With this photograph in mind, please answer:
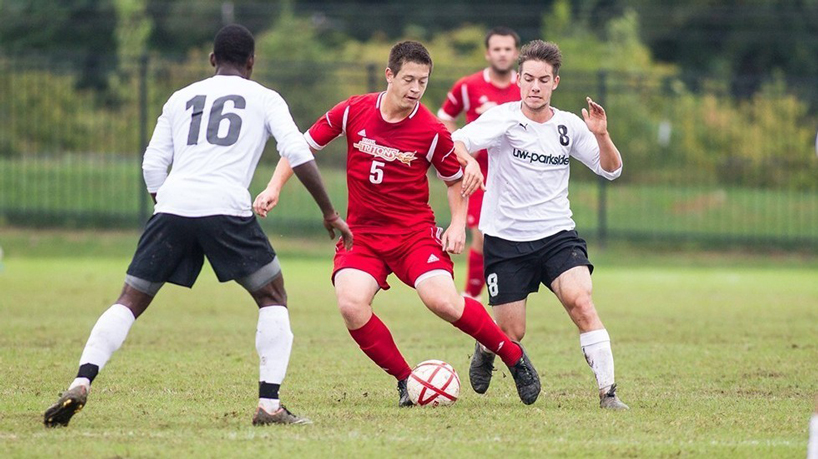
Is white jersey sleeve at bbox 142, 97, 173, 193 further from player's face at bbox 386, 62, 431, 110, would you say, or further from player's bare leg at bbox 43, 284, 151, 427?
player's face at bbox 386, 62, 431, 110

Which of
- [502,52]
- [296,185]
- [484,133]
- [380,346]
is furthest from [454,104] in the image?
[296,185]

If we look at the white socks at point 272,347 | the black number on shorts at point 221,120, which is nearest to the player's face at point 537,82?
the black number on shorts at point 221,120

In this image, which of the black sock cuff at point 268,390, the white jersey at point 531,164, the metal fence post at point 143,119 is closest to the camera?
the black sock cuff at point 268,390

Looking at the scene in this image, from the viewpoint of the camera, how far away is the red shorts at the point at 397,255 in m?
7.07

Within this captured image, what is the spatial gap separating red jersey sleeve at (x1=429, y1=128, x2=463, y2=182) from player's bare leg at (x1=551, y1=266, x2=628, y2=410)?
2.89ft

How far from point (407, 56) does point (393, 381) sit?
7.33 ft

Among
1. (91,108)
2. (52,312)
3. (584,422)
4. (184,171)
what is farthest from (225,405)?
(91,108)

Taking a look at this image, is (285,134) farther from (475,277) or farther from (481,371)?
(475,277)

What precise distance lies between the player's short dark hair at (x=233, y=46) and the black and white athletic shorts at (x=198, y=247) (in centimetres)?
83

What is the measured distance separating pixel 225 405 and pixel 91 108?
20.5 m

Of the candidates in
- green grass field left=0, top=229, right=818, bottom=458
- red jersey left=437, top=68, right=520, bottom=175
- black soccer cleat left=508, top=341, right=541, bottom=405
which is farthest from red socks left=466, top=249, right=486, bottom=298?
black soccer cleat left=508, top=341, right=541, bottom=405

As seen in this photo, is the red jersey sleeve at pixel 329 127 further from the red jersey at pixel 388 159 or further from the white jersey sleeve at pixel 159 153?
the white jersey sleeve at pixel 159 153

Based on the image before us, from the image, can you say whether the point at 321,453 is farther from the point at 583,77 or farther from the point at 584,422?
the point at 583,77

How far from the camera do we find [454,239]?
22.8 feet
